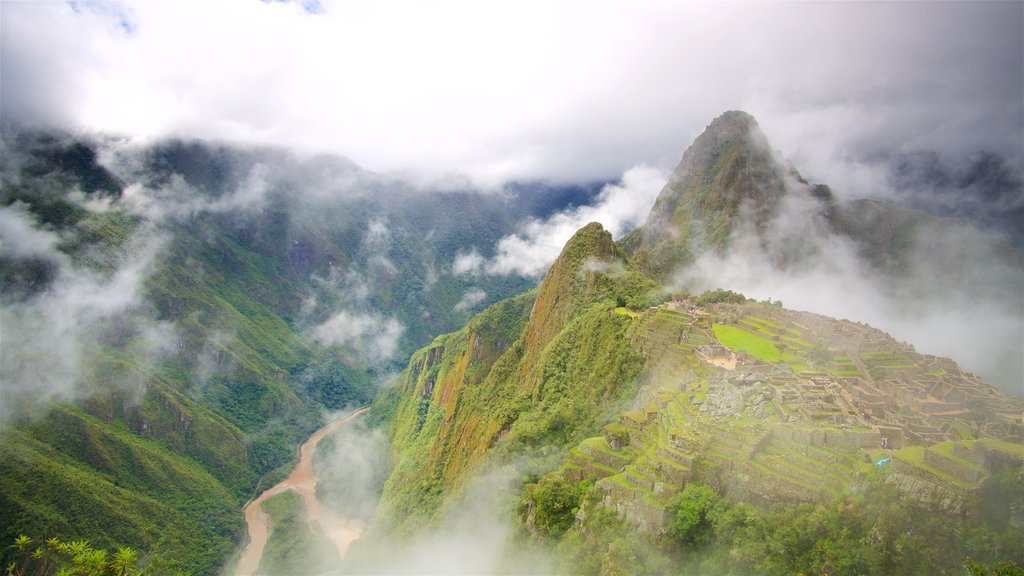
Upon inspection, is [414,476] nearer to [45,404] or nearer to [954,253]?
[45,404]

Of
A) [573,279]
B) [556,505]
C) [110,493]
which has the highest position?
[573,279]

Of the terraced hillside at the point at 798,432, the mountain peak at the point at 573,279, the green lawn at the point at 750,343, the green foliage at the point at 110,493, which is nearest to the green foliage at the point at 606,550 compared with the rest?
the terraced hillside at the point at 798,432

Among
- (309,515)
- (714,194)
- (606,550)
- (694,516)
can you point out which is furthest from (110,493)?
(714,194)

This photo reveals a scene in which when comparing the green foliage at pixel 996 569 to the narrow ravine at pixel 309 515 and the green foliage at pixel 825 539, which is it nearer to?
the green foliage at pixel 825 539

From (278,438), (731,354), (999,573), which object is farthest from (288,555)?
(999,573)

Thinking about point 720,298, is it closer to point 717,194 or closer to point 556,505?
point 556,505

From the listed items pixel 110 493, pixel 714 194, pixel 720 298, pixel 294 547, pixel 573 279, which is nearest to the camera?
pixel 720 298

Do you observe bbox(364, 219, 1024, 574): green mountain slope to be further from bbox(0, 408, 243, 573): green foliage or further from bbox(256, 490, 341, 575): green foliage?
bbox(0, 408, 243, 573): green foliage

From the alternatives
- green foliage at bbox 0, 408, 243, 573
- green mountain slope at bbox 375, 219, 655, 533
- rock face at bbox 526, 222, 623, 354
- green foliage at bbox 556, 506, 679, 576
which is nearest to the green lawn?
green mountain slope at bbox 375, 219, 655, 533
